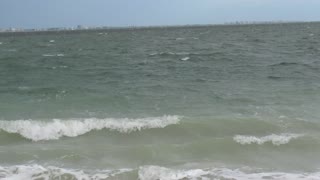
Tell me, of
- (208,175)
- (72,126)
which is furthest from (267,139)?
(72,126)

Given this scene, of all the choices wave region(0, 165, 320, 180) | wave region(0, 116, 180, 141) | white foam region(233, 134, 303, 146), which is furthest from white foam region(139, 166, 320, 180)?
wave region(0, 116, 180, 141)

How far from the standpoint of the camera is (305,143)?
37.0 ft

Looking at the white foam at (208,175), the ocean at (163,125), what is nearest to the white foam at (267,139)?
the ocean at (163,125)

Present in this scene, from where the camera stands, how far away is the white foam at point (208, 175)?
8.88m

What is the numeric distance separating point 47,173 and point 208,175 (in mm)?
2776

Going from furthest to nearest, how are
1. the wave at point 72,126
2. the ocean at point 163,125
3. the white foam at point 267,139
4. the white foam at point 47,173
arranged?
the wave at point 72,126 → the white foam at point 267,139 → the ocean at point 163,125 → the white foam at point 47,173

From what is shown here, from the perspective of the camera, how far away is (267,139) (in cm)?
1162

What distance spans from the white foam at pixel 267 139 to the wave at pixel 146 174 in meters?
2.13

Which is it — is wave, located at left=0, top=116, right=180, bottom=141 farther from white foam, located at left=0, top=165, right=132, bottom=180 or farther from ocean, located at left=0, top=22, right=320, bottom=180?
white foam, located at left=0, top=165, right=132, bottom=180

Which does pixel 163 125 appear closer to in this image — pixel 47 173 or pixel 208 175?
pixel 208 175

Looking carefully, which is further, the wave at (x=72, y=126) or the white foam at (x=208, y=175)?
the wave at (x=72, y=126)

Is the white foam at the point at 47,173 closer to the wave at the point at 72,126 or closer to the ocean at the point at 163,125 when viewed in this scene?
the ocean at the point at 163,125

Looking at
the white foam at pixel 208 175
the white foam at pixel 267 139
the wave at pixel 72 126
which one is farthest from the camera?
the wave at pixel 72 126

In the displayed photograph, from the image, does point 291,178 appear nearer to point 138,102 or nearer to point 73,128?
point 73,128
